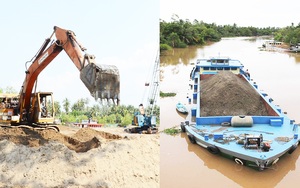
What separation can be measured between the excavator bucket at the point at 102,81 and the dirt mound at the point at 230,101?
2.52 m

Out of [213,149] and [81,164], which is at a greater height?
[213,149]

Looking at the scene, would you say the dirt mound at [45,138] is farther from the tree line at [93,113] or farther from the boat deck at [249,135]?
the tree line at [93,113]

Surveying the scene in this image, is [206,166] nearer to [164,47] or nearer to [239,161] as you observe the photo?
[239,161]

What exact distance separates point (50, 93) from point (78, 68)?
1.98 m

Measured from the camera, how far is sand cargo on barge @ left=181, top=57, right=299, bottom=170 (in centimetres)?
471

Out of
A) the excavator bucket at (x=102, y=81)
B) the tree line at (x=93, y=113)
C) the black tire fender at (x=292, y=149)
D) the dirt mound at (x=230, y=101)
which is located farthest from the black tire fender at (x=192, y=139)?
the tree line at (x=93, y=113)

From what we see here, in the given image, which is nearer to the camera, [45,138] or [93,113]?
[45,138]

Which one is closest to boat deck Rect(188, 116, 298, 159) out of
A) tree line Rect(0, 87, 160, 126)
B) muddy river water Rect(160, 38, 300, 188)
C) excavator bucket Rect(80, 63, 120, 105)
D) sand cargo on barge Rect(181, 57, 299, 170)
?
sand cargo on barge Rect(181, 57, 299, 170)

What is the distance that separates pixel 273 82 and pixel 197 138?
275 inches

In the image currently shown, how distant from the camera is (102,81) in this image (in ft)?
15.0

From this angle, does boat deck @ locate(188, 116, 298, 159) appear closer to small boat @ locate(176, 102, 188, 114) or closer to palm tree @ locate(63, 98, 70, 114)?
small boat @ locate(176, 102, 188, 114)

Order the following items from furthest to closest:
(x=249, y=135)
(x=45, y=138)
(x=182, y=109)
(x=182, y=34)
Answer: (x=182, y=34)
(x=182, y=109)
(x=45, y=138)
(x=249, y=135)

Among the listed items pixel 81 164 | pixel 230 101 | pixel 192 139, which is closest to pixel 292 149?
pixel 192 139

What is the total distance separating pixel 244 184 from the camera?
4531 millimetres
